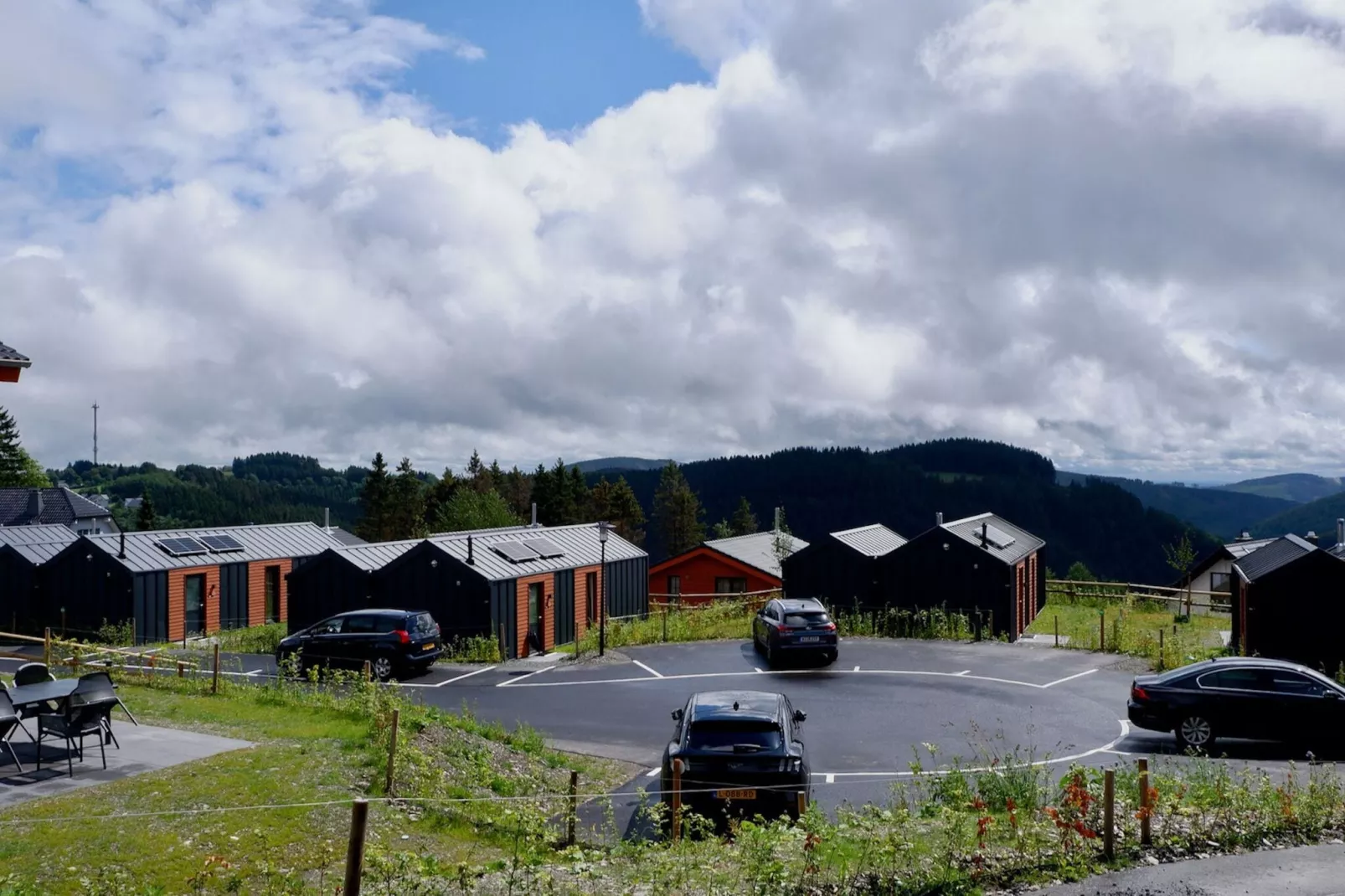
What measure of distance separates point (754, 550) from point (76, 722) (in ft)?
137

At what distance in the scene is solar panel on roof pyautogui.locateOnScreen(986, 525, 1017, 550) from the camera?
37969mm

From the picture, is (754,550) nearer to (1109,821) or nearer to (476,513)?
(476,513)

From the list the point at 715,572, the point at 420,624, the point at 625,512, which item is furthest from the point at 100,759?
the point at 625,512

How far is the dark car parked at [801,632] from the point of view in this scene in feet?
88.7

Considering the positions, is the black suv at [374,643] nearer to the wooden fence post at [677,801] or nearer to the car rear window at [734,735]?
the car rear window at [734,735]

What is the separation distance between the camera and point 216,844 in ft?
35.2

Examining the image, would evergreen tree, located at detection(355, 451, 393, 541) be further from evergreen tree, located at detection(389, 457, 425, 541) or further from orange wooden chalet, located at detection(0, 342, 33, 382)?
orange wooden chalet, located at detection(0, 342, 33, 382)

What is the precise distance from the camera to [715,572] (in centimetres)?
5106

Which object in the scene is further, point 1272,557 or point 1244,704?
point 1272,557

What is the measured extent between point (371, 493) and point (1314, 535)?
65.0m

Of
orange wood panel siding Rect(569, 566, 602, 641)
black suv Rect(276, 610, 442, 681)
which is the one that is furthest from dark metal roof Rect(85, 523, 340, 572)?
black suv Rect(276, 610, 442, 681)

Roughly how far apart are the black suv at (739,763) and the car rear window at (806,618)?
13600 millimetres

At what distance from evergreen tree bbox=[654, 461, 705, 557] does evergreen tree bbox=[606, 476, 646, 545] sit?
7.72 metres

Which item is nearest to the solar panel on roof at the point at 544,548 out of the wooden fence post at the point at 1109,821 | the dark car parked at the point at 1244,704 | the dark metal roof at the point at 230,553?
the dark metal roof at the point at 230,553
